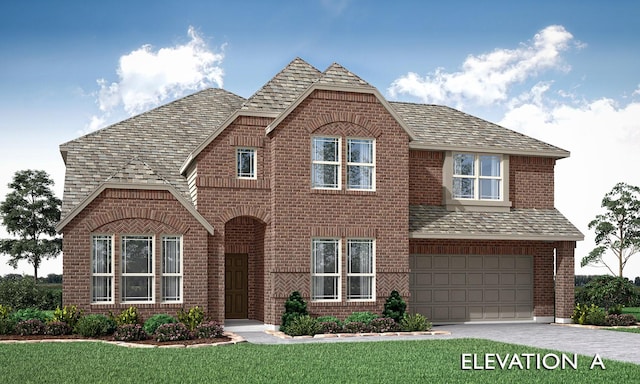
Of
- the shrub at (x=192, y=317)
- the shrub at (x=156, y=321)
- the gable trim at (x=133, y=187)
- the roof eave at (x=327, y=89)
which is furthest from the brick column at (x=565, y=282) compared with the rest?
the shrub at (x=156, y=321)

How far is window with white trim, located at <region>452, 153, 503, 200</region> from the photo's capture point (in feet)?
89.8

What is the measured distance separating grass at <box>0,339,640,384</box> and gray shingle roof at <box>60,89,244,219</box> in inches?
250

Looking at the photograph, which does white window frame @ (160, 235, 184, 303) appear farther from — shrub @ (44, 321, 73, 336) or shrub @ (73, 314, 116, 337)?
shrub @ (44, 321, 73, 336)

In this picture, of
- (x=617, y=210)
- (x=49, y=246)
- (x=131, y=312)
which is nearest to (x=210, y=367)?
(x=131, y=312)

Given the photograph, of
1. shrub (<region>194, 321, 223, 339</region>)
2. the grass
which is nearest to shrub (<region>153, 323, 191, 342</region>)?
shrub (<region>194, 321, 223, 339</region>)

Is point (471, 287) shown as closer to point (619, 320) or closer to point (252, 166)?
point (619, 320)

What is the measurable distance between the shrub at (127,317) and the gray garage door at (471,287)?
30.8 feet

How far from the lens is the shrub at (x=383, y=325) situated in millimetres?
22938

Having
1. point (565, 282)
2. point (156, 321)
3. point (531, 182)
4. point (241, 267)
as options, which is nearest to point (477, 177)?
point (531, 182)

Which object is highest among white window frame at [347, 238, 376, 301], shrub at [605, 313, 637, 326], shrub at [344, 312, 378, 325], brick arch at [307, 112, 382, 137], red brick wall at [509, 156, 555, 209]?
brick arch at [307, 112, 382, 137]

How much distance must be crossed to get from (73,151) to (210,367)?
1327cm

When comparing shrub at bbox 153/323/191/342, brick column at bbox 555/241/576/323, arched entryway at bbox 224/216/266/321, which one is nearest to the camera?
shrub at bbox 153/323/191/342

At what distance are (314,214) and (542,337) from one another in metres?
7.63

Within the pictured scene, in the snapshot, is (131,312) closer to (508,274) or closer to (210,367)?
(210,367)
